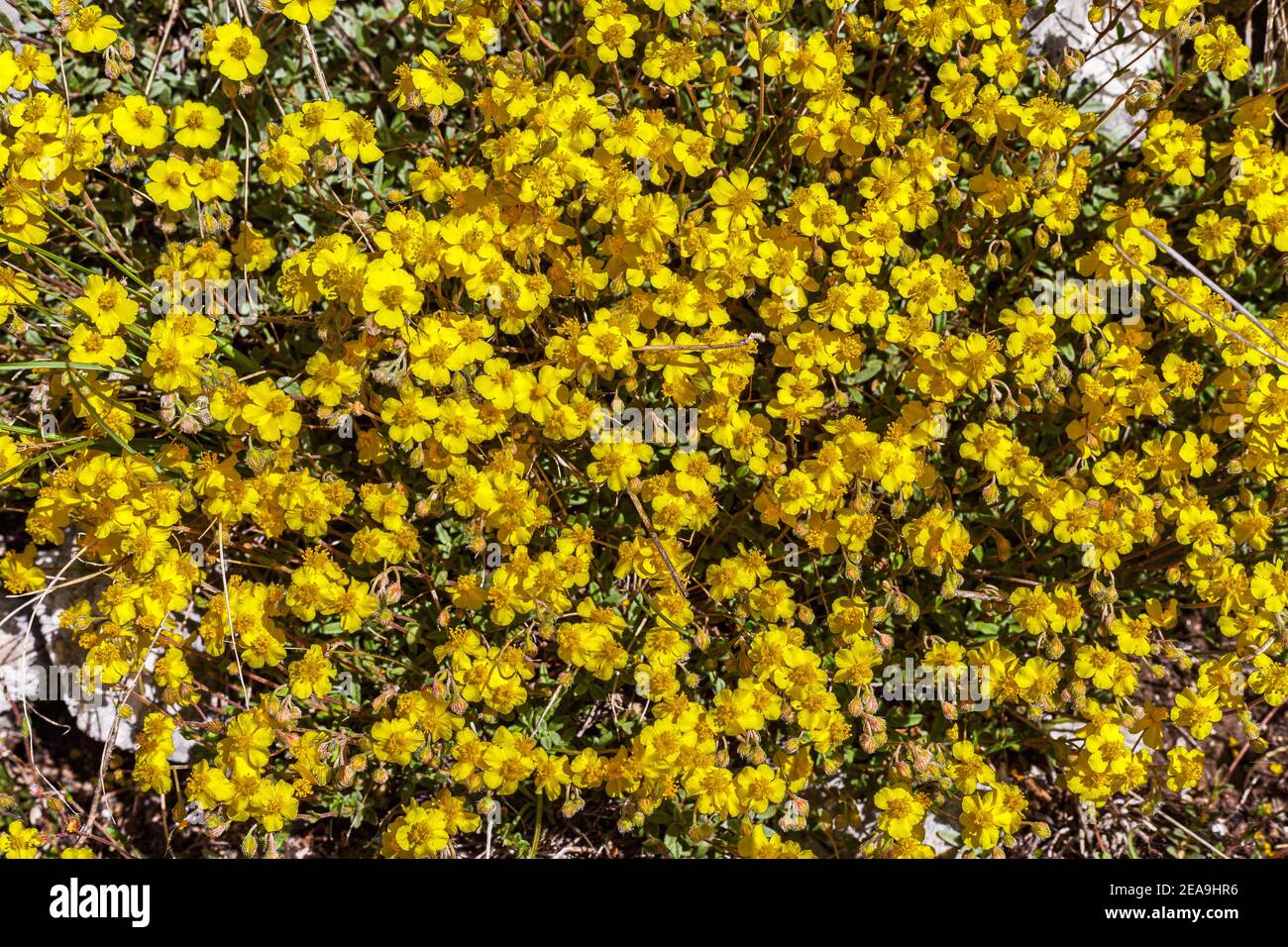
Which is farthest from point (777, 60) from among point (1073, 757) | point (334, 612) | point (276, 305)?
point (1073, 757)

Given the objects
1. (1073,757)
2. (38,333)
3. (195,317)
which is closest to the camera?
(195,317)

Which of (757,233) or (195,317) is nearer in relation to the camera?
(195,317)

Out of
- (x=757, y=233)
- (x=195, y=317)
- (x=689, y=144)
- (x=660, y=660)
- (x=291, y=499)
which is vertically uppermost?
(x=689, y=144)

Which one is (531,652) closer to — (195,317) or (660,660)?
(660,660)

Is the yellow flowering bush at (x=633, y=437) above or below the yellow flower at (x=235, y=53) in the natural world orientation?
below

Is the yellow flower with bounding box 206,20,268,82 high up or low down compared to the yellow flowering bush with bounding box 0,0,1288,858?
up

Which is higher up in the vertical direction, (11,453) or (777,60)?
(777,60)

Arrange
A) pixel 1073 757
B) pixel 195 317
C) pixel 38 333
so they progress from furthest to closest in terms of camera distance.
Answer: pixel 38 333, pixel 1073 757, pixel 195 317

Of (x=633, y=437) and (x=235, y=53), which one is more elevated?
(x=235, y=53)
